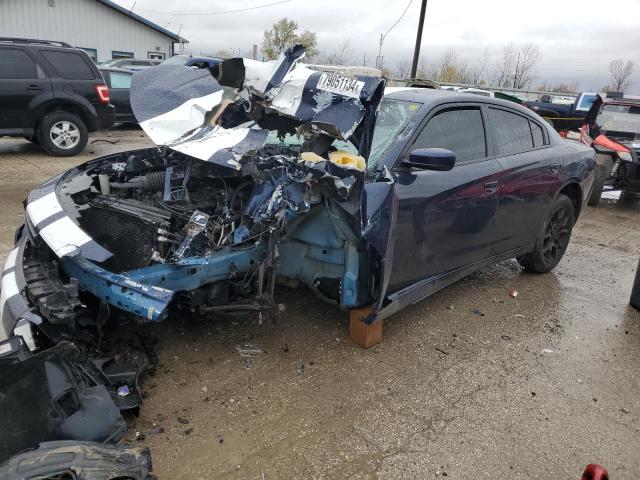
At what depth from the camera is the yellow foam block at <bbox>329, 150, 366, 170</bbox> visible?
3.02 metres

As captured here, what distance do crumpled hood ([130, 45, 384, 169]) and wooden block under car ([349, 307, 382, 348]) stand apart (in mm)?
1131

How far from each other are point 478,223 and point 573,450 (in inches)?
68.3

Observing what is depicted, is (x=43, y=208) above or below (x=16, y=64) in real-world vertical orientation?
below

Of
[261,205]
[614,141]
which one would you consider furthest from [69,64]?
[614,141]

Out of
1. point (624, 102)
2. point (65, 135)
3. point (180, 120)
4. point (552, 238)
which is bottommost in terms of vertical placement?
point (65, 135)

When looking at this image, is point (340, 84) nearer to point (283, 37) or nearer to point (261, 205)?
point (261, 205)

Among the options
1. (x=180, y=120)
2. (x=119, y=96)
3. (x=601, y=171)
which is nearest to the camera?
(x=180, y=120)

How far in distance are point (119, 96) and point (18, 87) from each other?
369 cm

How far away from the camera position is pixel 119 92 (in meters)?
12.4

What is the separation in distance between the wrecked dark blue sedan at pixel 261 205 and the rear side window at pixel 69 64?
21.1ft

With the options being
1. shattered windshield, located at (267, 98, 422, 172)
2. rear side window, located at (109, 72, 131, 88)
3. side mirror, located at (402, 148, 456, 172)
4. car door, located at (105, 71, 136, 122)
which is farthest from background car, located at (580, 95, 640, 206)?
rear side window, located at (109, 72, 131, 88)

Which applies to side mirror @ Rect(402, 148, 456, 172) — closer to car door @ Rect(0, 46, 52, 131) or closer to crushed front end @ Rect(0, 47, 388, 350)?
crushed front end @ Rect(0, 47, 388, 350)

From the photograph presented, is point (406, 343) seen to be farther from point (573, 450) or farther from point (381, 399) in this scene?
point (573, 450)

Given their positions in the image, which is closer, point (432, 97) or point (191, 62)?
point (432, 97)
